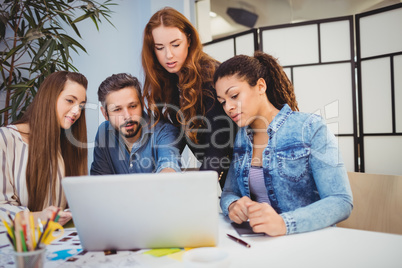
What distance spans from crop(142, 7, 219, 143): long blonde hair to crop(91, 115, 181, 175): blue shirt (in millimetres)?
87

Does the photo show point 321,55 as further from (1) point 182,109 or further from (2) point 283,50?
(1) point 182,109

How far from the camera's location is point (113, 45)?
356 centimetres

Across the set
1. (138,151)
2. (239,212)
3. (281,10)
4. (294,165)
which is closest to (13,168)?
(138,151)

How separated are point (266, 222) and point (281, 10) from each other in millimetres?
4265

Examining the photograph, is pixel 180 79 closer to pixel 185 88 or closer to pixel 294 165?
pixel 185 88

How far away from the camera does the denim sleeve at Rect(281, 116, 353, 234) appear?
92 cm

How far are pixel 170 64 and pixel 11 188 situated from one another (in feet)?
3.11

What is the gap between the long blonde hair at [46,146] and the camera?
4.38ft

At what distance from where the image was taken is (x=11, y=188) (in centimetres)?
129

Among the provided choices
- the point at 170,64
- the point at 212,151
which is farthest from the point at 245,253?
the point at 170,64

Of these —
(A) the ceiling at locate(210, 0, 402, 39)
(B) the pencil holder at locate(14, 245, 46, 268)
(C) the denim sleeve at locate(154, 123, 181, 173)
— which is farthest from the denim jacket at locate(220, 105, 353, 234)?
(A) the ceiling at locate(210, 0, 402, 39)

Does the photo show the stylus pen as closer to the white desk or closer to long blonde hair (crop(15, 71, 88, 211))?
the white desk

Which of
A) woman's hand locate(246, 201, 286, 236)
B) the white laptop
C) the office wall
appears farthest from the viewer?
the office wall

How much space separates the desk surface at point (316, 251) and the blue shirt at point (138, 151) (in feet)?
2.63
